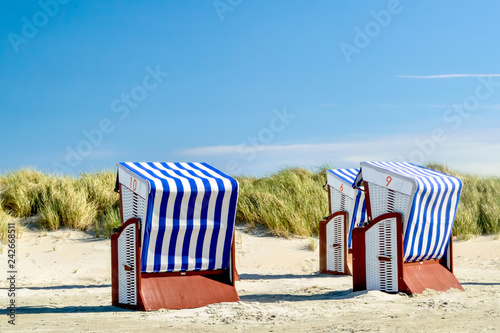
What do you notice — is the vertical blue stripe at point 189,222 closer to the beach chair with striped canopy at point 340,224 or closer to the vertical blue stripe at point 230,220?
the vertical blue stripe at point 230,220

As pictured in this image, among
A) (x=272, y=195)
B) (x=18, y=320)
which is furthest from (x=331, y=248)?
(x=18, y=320)

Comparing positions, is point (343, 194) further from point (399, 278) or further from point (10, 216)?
point (10, 216)

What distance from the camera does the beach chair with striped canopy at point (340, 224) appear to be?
453 inches

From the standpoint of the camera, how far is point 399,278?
28.4ft

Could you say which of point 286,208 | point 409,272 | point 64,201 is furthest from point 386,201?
point 64,201

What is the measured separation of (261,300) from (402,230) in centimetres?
226

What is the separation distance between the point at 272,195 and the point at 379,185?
7504 millimetres

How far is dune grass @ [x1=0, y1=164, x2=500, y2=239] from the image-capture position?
1484 cm

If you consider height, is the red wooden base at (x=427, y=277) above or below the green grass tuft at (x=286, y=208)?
below

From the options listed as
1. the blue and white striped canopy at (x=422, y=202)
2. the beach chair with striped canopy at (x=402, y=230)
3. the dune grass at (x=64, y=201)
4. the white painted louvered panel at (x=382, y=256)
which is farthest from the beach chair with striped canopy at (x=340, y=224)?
the dune grass at (x=64, y=201)

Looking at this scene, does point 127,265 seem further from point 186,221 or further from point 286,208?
point 286,208

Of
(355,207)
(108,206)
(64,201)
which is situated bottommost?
(355,207)

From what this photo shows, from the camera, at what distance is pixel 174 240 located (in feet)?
25.3

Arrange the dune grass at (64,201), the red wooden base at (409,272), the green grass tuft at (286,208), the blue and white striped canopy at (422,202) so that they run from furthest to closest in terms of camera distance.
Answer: the green grass tuft at (286,208) < the dune grass at (64,201) < the red wooden base at (409,272) < the blue and white striped canopy at (422,202)
